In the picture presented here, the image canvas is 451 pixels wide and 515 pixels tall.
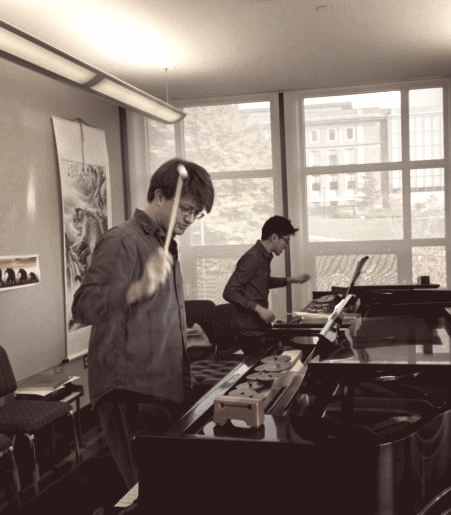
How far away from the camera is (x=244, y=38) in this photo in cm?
390

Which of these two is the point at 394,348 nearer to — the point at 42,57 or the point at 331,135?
the point at 42,57

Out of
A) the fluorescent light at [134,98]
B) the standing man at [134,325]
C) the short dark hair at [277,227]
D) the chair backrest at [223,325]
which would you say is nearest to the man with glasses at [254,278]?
the short dark hair at [277,227]

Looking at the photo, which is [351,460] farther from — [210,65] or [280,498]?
[210,65]

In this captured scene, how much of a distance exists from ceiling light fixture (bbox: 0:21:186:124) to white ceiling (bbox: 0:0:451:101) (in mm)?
372

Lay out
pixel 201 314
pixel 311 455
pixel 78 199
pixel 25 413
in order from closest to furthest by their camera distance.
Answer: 1. pixel 311 455
2. pixel 25 413
3. pixel 78 199
4. pixel 201 314

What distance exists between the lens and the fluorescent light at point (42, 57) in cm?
245

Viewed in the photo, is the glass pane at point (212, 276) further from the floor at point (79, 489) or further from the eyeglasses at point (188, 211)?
the eyeglasses at point (188, 211)

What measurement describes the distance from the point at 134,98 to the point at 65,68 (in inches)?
35.4

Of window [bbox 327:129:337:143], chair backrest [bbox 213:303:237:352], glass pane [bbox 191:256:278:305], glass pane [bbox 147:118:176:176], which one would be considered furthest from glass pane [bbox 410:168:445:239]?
glass pane [bbox 147:118:176:176]

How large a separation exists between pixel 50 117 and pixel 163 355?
3.18 meters

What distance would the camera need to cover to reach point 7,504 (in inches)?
132

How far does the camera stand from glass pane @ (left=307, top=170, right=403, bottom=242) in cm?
561

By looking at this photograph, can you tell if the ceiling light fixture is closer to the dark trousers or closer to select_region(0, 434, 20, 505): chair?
the dark trousers

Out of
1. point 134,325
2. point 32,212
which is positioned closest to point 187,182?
point 134,325
